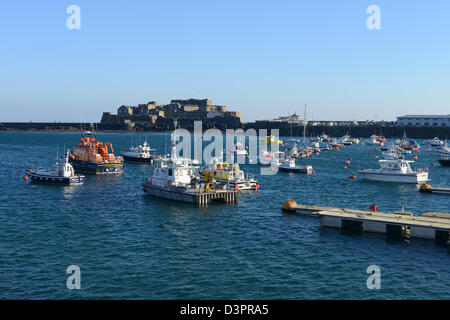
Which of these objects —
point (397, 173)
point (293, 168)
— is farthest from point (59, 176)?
point (397, 173)

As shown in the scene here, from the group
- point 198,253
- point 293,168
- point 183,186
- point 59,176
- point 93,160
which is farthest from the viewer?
point 293,168

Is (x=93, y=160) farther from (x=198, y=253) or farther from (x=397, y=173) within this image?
(x=397, y=173)

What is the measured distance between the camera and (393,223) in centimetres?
3884

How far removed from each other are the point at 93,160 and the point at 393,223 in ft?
206

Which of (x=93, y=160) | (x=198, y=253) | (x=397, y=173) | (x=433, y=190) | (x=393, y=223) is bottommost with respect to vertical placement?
(x=198, y=253)

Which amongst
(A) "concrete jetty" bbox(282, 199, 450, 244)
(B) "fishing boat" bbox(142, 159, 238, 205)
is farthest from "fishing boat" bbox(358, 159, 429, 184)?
(B) "fishing boat" bbox(142, 159, 238, 205)

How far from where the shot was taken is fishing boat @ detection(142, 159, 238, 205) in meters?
53.3

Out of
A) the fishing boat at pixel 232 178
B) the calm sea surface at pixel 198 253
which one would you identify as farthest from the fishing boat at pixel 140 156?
the calm sea surface at pixel 198 253

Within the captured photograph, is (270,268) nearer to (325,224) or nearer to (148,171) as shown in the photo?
(325,224)

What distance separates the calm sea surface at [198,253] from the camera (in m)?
27.6

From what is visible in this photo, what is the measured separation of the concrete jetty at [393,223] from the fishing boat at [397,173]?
111ft

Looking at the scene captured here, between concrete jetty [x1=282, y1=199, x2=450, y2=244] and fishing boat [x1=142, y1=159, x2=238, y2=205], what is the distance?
15.3 m

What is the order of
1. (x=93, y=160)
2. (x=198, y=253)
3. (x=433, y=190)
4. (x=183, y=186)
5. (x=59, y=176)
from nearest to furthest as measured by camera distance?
(x=198, y=253), (x=183, y=186), (x=433, y=190), (x=59, y=176), (x=93, y=160)
